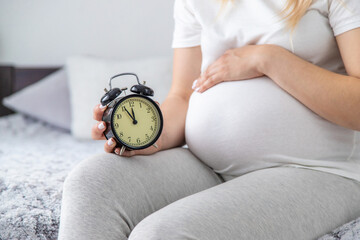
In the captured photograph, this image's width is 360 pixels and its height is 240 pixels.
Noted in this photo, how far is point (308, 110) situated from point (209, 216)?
380mm

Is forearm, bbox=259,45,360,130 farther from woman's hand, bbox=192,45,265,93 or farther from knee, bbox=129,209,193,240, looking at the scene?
knee, bbox=129,209,193,240

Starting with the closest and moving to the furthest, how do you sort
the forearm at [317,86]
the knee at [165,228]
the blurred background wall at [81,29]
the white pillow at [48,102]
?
the knee at [165,228] < the forearm at [317,86] < the white pillow at [48,102] < the blurred background wall at [81,29]

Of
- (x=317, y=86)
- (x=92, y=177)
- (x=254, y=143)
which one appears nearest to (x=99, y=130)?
(x=92, y=177)

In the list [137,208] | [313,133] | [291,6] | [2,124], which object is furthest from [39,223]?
[2,124]

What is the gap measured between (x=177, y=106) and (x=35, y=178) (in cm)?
51

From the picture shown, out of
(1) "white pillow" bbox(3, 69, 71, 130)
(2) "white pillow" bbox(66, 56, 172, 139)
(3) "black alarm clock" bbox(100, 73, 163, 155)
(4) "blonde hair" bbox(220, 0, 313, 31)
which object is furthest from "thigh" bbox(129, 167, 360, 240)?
(1) "white pillow" bbox(3, 69, 71, 130)

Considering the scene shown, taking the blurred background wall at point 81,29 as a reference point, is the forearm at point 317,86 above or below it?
above

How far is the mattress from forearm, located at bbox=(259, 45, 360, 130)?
0.74 feet

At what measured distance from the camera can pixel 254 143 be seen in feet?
3.21

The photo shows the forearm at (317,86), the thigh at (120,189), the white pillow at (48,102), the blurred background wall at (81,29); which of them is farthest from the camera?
the blurred background wall at (81,29)

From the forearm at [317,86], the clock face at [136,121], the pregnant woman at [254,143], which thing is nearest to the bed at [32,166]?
the pregnant woman at [254,143]

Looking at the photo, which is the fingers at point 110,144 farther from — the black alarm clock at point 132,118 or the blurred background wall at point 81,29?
the blurred background wall at point 81,29

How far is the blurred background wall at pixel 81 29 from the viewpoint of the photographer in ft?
8.65

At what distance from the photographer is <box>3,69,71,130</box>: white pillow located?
235 centimetres
